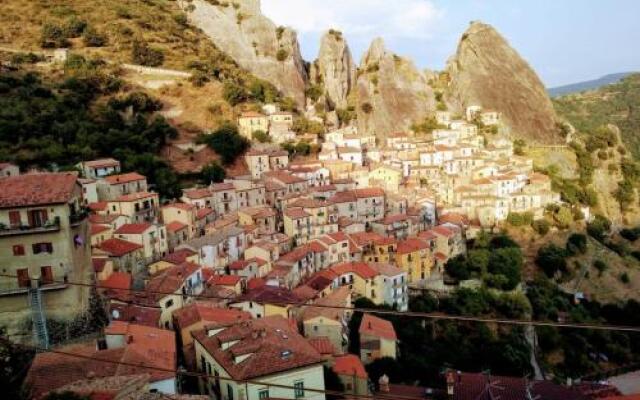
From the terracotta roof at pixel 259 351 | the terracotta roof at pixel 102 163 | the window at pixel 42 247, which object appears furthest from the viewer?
the terracotta roof at pixel 102 163

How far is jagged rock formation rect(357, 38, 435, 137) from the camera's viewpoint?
73.6m

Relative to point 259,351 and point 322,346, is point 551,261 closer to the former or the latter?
point 322,346

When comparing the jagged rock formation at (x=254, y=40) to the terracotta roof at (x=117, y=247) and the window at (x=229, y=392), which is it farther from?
the window at (x=229, y=392)

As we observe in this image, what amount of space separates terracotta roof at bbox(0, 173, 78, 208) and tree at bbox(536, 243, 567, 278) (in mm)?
39897

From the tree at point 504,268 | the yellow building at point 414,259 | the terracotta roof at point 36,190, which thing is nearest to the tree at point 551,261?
the tree at point 504,268

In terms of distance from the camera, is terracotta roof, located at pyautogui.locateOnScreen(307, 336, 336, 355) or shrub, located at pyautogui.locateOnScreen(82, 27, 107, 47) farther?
shrub, located at pyautogui.locateOnScreen(82, 27, 107, 47)

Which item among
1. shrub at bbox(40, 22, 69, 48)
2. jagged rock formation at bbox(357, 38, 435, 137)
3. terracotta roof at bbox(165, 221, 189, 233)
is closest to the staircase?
terracotta roof at bbox(165, 221, 189, 233)

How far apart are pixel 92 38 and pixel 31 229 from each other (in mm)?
52974

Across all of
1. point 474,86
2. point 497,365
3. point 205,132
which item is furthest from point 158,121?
point 474,86

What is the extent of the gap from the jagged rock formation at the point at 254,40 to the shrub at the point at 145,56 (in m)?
12.5

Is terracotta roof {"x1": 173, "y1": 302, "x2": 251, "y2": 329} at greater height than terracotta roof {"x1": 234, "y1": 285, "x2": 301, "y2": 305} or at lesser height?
greater

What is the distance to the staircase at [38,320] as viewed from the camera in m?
18.8

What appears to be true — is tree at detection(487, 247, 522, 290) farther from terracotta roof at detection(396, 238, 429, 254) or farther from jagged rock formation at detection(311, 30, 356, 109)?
jagged rock formation at detection(311, 30, 356, 109)

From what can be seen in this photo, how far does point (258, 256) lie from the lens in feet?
113
